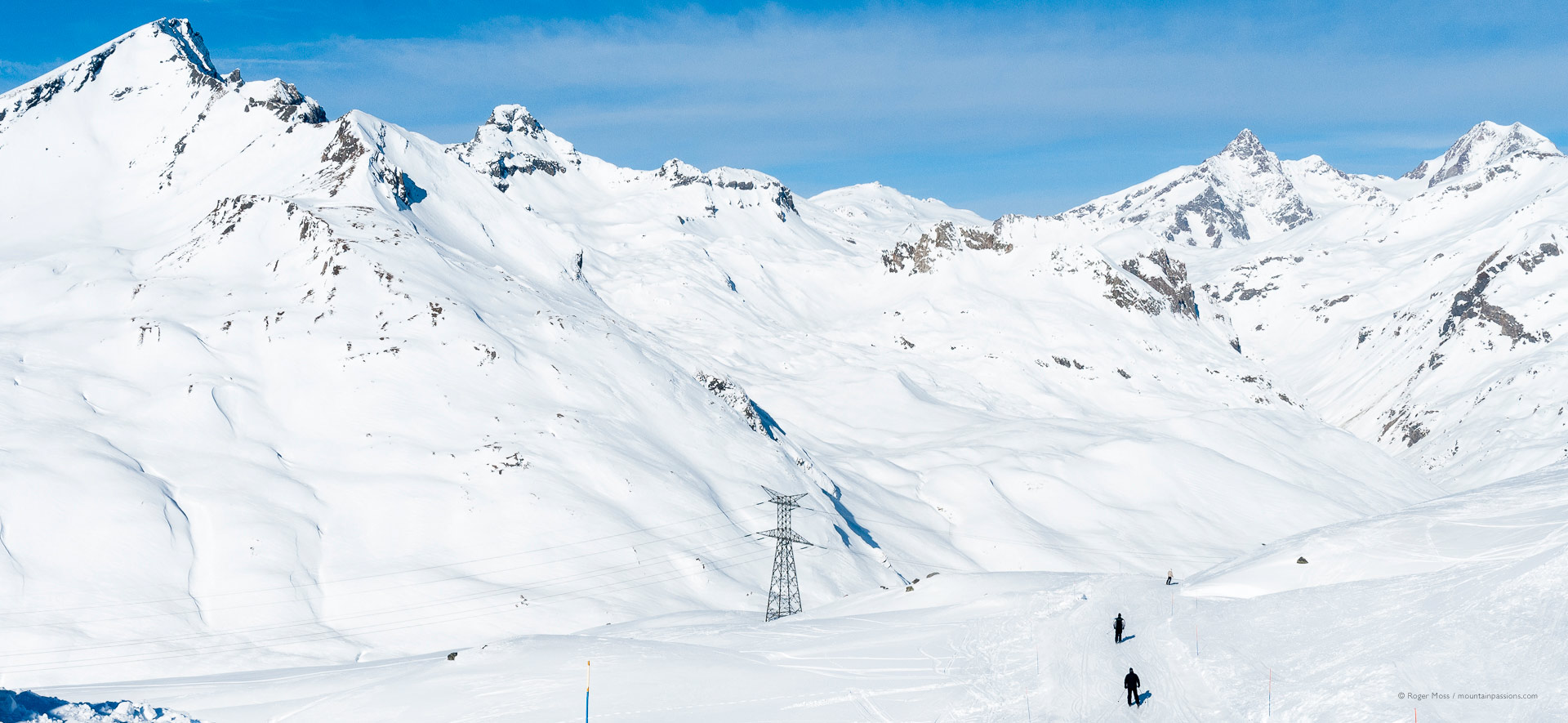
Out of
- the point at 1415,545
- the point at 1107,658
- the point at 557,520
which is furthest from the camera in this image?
the point at 557,520

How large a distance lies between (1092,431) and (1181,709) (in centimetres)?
14996

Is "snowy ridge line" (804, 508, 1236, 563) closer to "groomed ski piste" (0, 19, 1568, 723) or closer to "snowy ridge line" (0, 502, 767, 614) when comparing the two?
"groomed ski piste" (0, 19, 1568, 723)

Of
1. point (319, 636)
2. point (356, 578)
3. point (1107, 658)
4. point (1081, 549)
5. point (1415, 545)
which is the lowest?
point (1107, 658)

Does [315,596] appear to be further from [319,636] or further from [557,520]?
[557,520]

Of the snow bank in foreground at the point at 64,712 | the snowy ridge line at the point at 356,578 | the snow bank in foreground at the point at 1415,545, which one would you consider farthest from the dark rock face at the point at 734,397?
the snow bank in foreground at the point at 64,712

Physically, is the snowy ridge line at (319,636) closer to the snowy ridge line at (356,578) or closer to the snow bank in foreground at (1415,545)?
the snowy ridge line at (356,578)

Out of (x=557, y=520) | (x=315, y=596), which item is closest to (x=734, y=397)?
(x=557, y=520)

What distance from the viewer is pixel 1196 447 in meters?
168

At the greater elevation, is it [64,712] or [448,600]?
[448,600]

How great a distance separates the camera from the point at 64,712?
25.0m

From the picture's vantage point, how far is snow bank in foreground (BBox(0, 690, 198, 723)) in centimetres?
2402

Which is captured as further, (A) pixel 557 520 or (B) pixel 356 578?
(A) pixel 557 520

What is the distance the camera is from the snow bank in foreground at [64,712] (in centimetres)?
2402

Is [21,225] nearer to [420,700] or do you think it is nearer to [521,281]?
[521,281]
